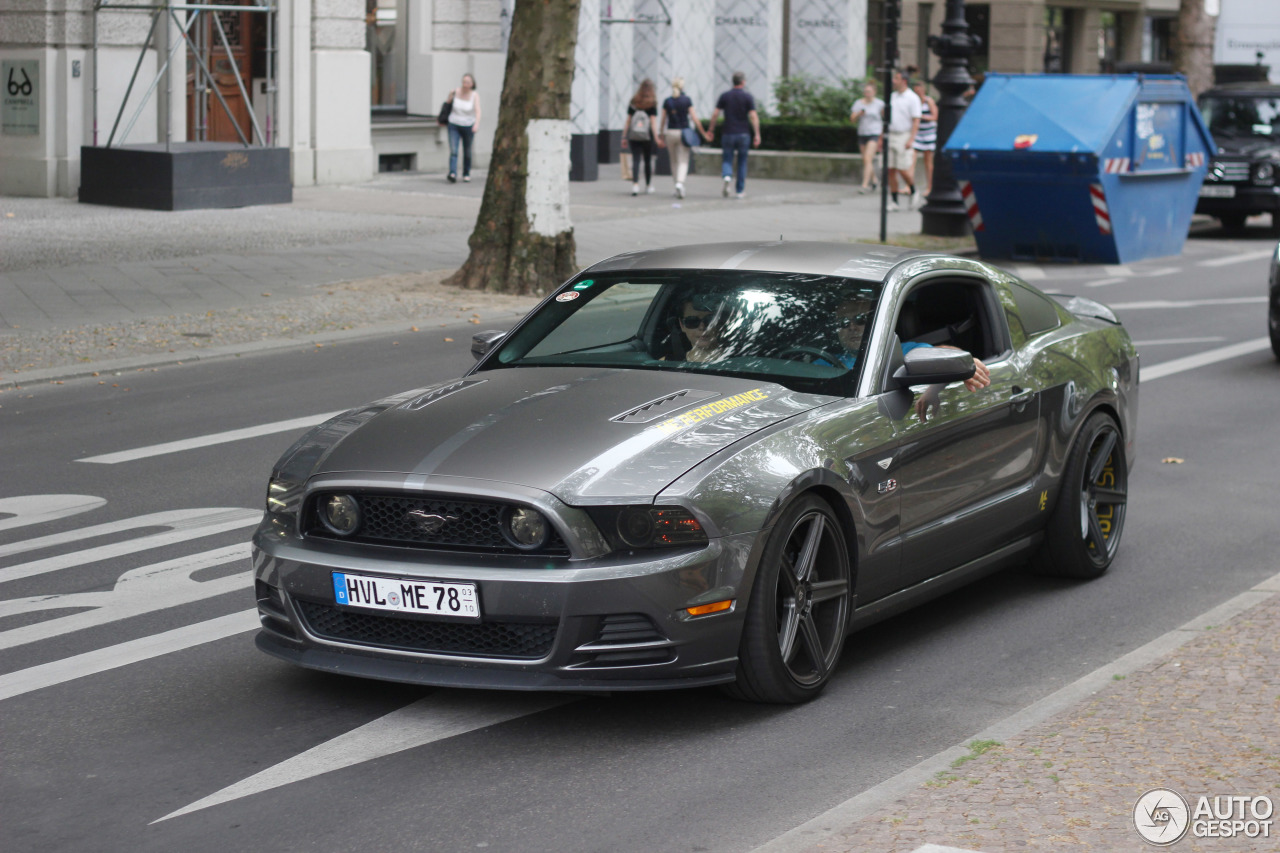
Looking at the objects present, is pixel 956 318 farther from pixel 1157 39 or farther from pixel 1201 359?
pixel 1157 39

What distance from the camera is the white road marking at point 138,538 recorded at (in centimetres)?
721

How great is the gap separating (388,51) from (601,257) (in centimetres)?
1330

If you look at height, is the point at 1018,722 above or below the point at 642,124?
below

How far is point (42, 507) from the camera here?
8.32m

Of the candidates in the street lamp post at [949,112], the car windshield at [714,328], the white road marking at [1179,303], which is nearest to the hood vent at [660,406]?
the car windshield at [714,328]

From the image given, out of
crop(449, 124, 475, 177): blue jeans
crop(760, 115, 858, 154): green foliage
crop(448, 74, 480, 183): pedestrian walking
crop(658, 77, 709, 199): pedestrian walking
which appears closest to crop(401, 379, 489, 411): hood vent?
crop(658, 77, 709, 199): pedestrian walking

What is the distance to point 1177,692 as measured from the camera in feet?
17.4

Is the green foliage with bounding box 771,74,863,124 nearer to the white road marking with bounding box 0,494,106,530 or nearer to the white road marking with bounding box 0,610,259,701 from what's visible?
the white road marking with bounding box 0,494,106,530

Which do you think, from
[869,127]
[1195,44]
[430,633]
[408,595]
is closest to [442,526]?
[408,595]

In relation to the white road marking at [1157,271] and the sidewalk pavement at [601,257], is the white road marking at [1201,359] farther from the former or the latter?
the sidewalk pavement at [601,257]

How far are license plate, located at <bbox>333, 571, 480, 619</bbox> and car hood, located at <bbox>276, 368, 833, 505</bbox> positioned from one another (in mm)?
301

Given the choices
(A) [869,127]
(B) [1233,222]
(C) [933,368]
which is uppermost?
(A) [869,127]

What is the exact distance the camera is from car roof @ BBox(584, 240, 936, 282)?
6363 mm

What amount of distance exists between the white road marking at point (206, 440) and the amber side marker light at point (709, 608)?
14.9ft
